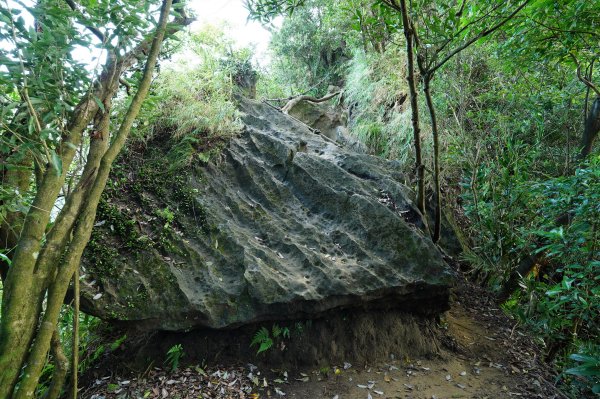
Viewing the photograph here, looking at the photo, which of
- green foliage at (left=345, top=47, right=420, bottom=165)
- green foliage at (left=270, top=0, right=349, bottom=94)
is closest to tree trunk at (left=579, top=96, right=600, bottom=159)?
green foliage at (left=345, top=47, right=420, bottom=165)

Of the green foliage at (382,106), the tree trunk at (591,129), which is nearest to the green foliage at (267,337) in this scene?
the green foliage at (382,106)

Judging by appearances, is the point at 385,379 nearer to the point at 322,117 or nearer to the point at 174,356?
the point at 174,356

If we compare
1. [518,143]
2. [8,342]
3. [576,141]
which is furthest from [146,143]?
[576,141]

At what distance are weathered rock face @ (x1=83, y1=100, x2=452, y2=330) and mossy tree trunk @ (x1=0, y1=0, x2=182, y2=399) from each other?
0.86m

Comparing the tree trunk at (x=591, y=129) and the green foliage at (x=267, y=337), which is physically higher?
the tree trunk at (x=591, y=129)

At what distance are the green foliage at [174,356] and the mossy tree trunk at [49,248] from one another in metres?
1.37

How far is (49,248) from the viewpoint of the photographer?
228 cm

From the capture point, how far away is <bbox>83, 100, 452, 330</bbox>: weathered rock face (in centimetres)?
333

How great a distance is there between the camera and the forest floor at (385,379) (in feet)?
10.9

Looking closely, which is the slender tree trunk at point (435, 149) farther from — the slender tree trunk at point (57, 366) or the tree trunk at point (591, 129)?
the slender tree trunk at point (57, 366)

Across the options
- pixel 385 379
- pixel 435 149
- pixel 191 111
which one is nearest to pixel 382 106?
pixel 435 149

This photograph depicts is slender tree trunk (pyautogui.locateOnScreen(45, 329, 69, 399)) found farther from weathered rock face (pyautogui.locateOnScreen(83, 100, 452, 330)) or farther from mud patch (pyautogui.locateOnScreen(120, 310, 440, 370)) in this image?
mud patch (pyautogui.locateOnScreen(120, 310, 440, 370))

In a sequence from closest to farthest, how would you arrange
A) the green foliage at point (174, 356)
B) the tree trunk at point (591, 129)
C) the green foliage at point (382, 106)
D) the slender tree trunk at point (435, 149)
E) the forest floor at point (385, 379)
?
the forest floor at point (385, 379)
the green foliage at point (174, 356)
the slender tree trunk at point (435, 149)
the tree trunk at point (591, 129)
the green foliage at point (382, 106)

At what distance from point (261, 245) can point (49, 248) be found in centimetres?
207
